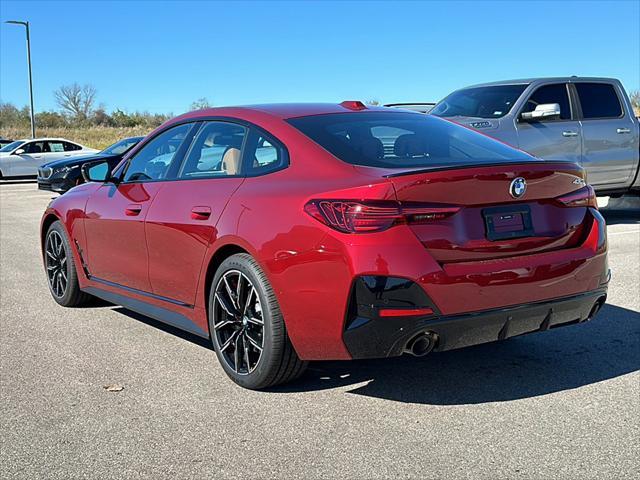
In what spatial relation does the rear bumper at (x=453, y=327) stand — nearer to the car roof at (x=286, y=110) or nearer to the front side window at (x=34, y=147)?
the car roof at (x=286, y=110)

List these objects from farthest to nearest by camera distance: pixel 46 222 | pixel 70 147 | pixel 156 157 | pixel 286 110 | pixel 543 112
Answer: pixel 70 147 < pixel 543 112 < pixel 46 222 < pixel 156 157 < pixel 286 110

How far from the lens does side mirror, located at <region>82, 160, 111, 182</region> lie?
568cm

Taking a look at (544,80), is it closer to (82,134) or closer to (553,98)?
(553,98)

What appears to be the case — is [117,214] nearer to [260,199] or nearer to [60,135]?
[260,199]

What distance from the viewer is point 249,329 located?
417 cm

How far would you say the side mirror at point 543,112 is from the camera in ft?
31.8

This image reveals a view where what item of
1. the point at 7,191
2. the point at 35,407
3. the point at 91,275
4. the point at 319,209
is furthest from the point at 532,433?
the point at 7,191

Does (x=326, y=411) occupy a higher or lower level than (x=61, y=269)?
lower

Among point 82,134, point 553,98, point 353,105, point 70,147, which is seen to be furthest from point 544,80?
point 82,134

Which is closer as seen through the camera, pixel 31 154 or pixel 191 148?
pixel 191 148

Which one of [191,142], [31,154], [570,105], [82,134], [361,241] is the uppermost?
[570,105]

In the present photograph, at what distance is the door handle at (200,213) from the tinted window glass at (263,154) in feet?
1.08

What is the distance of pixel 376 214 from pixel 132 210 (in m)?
2.24

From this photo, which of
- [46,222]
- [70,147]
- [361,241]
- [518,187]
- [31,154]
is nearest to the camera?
[361,241]
